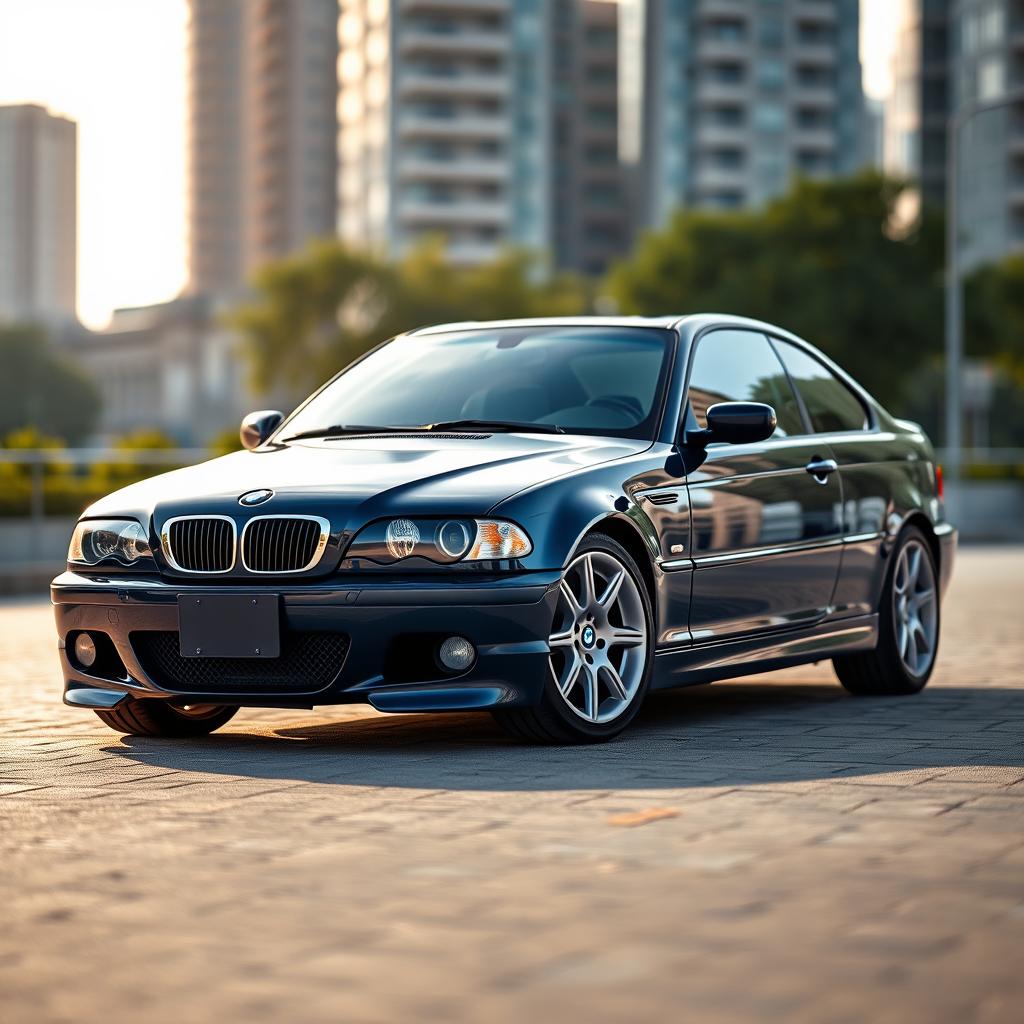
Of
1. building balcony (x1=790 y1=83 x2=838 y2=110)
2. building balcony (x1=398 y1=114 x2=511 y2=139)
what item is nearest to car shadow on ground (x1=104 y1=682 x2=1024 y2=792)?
building balcony (x1=398 y1=114 x2=511 y2=139)

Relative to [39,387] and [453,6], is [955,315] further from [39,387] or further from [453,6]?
[453,6]

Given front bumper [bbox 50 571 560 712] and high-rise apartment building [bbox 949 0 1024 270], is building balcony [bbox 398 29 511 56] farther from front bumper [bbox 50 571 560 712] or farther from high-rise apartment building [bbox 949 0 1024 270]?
front bumper [bbox 50 571 560 712]

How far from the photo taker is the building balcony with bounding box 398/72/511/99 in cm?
12688

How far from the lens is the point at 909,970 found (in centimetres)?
384

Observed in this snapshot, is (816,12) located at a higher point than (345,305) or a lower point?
higher

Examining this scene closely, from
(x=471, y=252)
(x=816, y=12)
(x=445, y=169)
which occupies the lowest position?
(x=471, y=252)

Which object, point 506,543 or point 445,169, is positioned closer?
point 506,543

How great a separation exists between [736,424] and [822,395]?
5.24 ft

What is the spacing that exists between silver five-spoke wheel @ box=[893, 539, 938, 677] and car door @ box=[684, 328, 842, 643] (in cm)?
72

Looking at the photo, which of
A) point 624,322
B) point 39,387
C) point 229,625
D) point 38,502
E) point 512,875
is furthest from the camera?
point 39,387

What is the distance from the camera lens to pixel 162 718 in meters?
7.63

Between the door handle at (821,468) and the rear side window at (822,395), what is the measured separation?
233 millimetres

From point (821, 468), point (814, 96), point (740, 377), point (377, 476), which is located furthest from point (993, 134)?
point (377, 476)

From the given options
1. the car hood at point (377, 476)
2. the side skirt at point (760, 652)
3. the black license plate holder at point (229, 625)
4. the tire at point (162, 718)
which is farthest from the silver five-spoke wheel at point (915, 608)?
the black license plate holder at point (229, 625)
